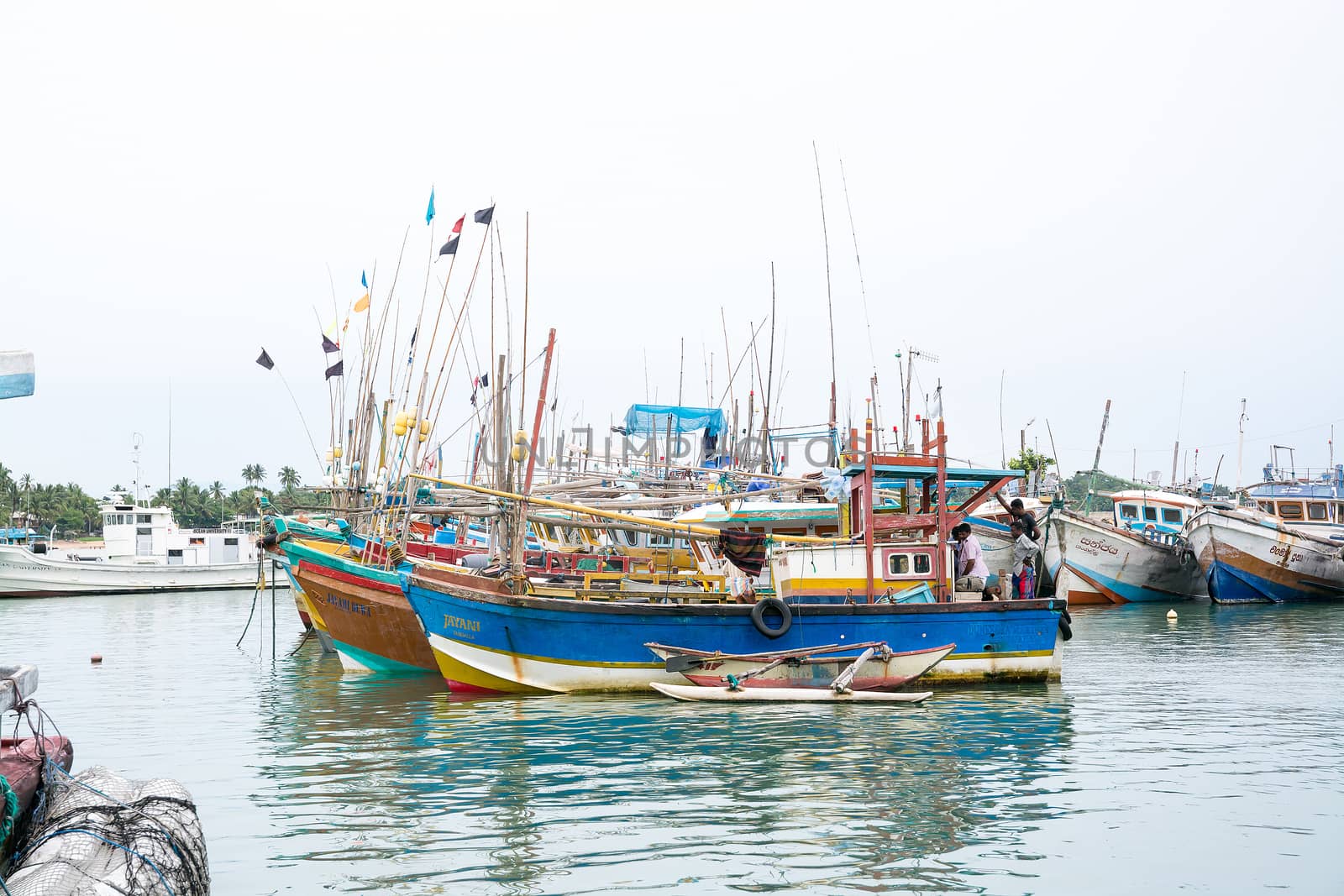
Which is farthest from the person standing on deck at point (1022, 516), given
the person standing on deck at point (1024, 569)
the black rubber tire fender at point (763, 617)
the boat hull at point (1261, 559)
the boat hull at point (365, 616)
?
the boat hull at point (1261, 559)

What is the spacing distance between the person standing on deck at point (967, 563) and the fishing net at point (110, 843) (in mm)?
11974

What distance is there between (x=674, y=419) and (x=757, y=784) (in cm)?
1831

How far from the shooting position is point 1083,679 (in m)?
17.2

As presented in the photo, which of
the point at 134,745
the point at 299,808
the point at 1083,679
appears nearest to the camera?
the point at 299,808

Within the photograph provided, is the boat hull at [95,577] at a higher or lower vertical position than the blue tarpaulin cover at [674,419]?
lower

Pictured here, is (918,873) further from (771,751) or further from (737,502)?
(737,502)

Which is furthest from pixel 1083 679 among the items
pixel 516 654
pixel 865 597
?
pixel 516 654

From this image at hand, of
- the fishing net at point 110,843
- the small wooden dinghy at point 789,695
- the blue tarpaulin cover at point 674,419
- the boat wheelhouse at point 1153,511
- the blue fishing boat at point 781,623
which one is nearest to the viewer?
the fishing net at point 110,843

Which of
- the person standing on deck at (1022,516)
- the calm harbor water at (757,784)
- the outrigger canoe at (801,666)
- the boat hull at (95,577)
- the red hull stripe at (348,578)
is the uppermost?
the person standing on deck at (1022,516)

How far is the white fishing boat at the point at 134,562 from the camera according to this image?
168ft

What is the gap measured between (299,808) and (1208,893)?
696cm

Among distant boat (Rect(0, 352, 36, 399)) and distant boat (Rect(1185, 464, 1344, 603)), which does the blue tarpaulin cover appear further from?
distant boat (Rect(0, 352, 36, 399))

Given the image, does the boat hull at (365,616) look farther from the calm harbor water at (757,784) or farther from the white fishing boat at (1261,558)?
the white fishing boat at (1261,558)

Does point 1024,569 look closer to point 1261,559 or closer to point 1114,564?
point 1261,559
